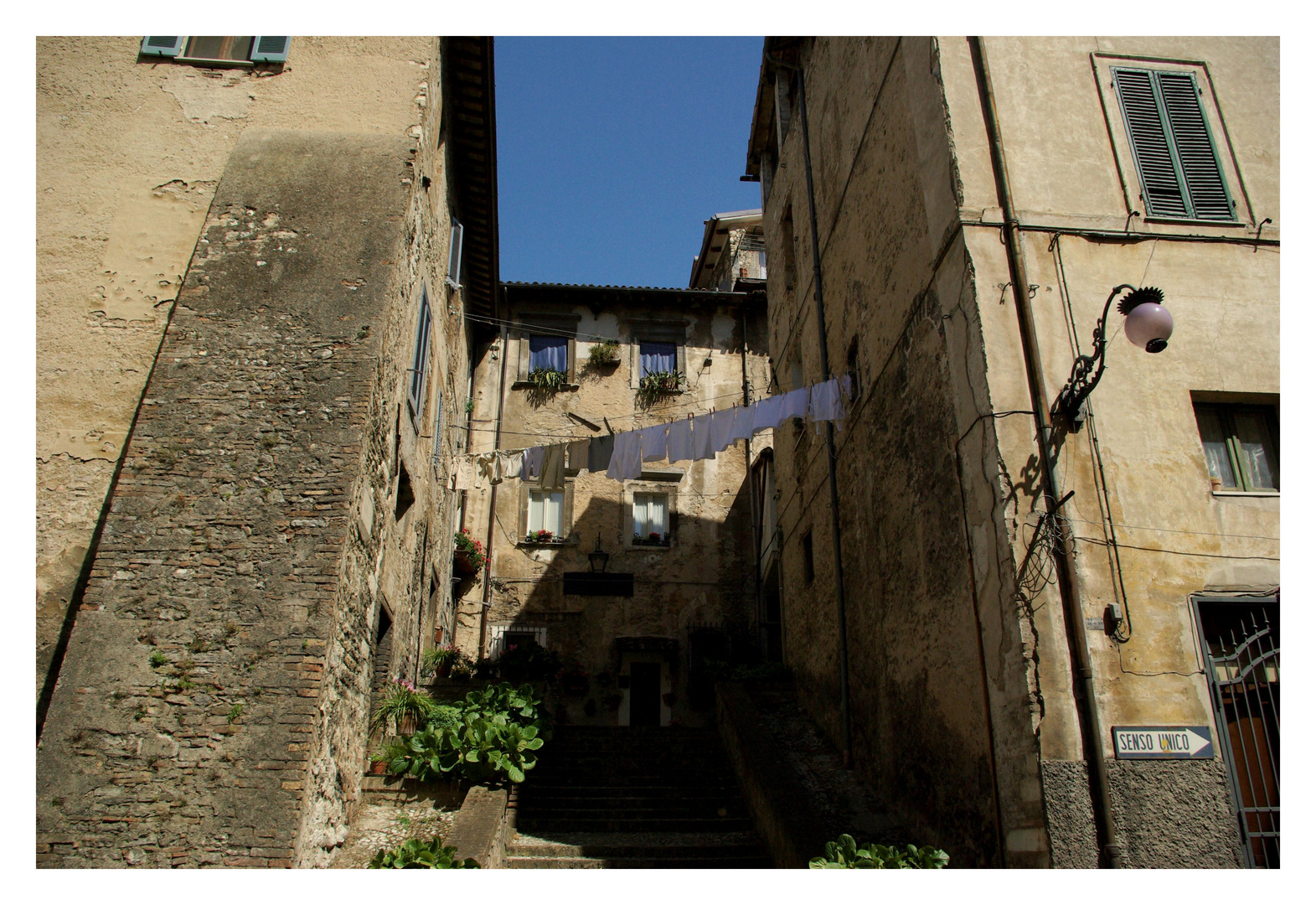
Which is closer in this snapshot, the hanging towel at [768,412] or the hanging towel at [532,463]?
the hanging towel at [768,412]

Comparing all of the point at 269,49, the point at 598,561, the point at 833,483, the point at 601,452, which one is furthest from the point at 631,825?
the point at 269,49

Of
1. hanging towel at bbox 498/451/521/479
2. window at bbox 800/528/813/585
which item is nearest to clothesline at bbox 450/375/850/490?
hanging towel at bbox 498/451/521/479

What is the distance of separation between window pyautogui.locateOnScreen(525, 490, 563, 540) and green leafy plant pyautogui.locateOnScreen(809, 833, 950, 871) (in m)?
11.0

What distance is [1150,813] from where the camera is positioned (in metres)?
5.48

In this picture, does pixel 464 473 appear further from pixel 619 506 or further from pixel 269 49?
pixel 269 49

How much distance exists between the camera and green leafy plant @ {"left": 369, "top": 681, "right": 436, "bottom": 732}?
880cm

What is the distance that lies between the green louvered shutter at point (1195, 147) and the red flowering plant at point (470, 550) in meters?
11.5

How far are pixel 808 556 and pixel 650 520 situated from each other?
16.3 ft

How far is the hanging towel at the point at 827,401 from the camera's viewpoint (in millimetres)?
10070

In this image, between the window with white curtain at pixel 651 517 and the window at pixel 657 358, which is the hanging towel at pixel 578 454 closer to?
the window with white curtain at pixel 651 517

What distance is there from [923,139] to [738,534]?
Answer: 9934 mm

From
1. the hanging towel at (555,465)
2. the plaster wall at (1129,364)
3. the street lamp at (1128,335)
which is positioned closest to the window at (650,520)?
the hanging towel at (555,465)

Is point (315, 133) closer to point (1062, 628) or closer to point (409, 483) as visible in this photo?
point (409, 483)

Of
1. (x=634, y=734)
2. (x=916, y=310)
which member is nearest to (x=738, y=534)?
(x=634, y=734)
